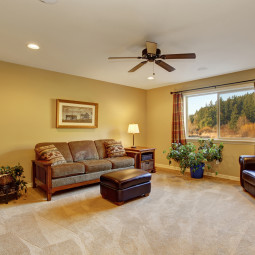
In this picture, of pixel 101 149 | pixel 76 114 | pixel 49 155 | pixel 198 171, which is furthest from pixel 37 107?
pixel 198 171

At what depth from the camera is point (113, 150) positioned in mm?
4590

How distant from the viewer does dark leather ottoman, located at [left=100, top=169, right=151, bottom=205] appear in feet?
9.57

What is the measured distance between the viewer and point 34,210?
9.11ft

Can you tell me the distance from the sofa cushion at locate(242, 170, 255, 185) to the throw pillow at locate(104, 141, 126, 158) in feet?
8.42

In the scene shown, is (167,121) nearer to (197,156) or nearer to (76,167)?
(197,156)

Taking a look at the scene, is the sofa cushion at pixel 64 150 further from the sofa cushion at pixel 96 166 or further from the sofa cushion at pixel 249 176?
the sofa cushion at pixel 249 176

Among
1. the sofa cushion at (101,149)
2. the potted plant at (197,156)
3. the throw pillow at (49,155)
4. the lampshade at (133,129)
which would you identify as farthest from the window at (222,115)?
the throw pillow at (49,155)

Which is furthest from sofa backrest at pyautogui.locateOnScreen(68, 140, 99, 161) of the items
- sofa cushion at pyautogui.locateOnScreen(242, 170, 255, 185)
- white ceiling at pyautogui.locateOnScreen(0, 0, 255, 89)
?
Answer: sofa cushion at pyautogui.locateOnScreen(242, 170, 255, 185)

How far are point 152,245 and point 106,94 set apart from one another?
13.0ft

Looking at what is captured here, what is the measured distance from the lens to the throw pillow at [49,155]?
345cm

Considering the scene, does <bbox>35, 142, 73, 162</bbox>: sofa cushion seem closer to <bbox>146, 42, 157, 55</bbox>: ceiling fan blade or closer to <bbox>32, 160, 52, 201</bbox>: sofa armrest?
<bbox>32, 160, 52, 201</bbox>: sofa armrest

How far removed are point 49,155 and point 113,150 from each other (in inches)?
61.3

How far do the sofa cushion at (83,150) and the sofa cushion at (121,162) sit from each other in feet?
1.51

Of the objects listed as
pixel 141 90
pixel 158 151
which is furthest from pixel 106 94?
pixel 158 151
